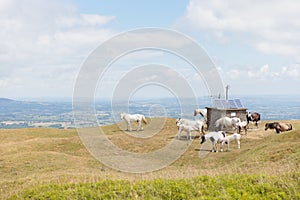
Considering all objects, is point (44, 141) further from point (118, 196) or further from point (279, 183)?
point (279, 183)

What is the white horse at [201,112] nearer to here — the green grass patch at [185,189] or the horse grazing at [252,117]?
the horse grazing at [252,117]

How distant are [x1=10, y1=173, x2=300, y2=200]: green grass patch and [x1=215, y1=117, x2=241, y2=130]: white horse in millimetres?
25548

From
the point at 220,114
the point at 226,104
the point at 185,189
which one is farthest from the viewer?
the point at 226,104

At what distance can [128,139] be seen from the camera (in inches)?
1323

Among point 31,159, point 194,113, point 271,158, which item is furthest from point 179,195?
point 194,113

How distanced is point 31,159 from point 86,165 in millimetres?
4281

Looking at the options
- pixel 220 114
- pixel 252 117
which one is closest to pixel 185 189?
pixel 220 114

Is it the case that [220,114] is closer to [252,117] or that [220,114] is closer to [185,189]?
[252,117]

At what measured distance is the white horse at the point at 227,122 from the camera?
3650 cm

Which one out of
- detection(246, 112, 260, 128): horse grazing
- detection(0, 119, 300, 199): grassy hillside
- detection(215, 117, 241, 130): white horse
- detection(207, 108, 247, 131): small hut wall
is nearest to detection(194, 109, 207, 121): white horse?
detection(207, 108, 247, 131): small hut wall

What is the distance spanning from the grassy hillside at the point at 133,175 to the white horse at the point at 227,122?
284 cm

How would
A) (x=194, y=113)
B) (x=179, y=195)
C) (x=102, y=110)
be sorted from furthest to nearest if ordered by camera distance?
(x=194, y=113)
(x=102, y=110)
(x=179, y=195)

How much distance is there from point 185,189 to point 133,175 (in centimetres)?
813

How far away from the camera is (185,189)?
10453 millimetres
